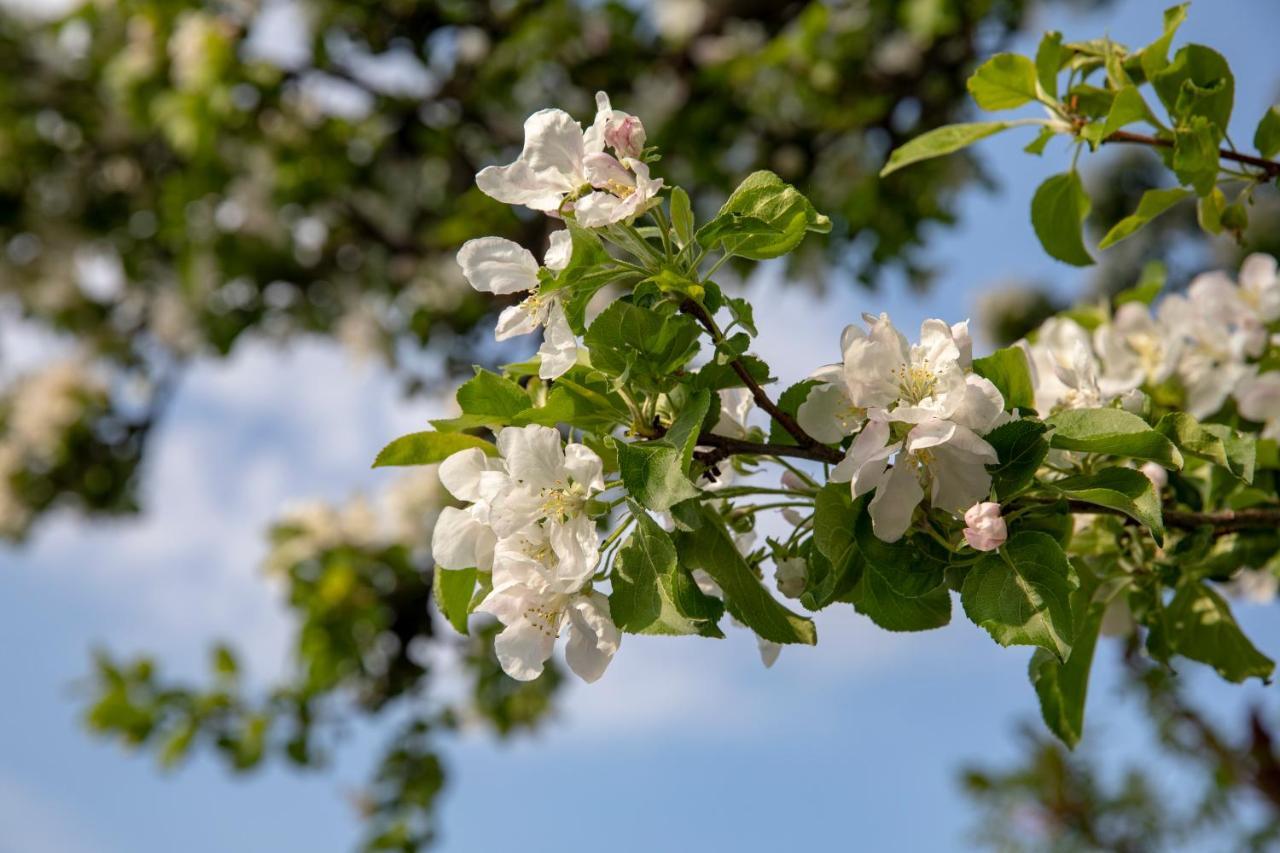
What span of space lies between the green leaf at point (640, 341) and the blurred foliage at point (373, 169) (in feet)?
7.08

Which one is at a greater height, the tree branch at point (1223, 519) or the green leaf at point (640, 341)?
the green leaf at point (640, 341)

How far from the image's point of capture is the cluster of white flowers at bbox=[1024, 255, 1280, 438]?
1124 mm

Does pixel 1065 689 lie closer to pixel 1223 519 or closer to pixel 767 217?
pixel 1223 519

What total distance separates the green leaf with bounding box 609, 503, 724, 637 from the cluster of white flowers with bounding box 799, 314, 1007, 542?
0.36ft

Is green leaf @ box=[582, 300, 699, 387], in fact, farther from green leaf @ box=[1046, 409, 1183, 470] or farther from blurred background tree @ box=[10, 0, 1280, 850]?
blurred background tree @ box=[10, 0, 1280, 850]

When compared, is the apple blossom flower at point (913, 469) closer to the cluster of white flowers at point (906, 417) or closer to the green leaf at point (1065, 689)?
the cluster of white flowers at point (906, 417)

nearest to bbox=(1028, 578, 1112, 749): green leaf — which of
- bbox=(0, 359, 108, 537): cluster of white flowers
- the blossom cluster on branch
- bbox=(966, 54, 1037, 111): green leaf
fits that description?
the blossom cluster on branch

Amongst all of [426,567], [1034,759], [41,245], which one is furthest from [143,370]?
[1034,759]

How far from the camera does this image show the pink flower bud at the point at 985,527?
2.27ft

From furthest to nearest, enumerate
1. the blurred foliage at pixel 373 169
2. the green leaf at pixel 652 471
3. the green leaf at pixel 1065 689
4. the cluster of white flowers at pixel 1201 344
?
the blurred foliage at pixel 373 169, the cluster of white flowers at pixel 1201 344, the green leaf at pixel 1065 689, the green leaf at pixel 652 471

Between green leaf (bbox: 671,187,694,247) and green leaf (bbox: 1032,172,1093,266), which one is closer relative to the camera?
green leaf (bbox: 671,187,694,247)

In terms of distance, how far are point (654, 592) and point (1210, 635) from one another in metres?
0.51

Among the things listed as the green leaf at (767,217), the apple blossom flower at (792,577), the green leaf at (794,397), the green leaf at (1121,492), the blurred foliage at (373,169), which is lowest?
the blurred foliage at (373,169)

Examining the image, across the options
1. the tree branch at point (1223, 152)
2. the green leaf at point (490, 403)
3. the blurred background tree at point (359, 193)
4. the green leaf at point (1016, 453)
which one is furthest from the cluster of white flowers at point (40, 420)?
the green leaf at point (1016, 453)
